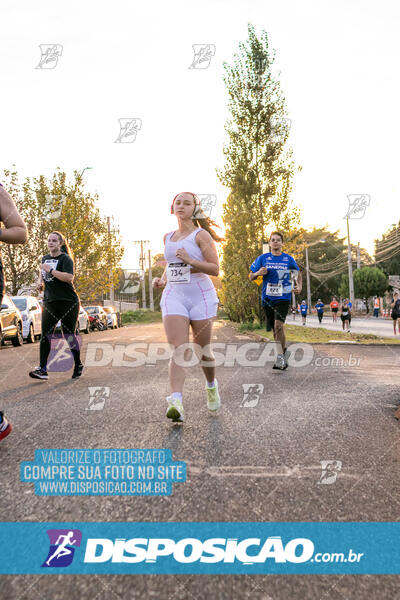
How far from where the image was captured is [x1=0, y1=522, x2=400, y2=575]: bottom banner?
181cm

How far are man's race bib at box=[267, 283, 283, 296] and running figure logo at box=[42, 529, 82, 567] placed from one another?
594cm

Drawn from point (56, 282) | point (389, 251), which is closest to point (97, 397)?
point (56, 282)

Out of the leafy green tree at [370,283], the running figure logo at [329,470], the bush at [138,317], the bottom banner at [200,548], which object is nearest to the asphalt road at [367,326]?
the running figure logo at [329,470]

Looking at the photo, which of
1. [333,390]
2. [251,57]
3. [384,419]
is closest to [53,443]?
[384,419]

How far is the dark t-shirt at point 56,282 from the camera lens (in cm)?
657

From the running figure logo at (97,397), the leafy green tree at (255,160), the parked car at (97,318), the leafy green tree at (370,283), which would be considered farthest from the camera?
the leafy green tree at (370,283)

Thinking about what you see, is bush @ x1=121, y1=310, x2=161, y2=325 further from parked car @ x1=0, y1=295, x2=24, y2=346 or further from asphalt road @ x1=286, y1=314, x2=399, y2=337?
parked car @ x1=0, y1=295, x2=24, y2=346

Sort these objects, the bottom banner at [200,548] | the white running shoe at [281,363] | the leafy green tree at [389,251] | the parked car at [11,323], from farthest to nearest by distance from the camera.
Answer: the leafy green tree at [389,251]
the parked car at [11,323]
the white running shoe at [281,363]
the bottom banner at [200,548]

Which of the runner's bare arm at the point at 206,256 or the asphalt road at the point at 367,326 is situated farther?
the asphalt road at the point at 367,326

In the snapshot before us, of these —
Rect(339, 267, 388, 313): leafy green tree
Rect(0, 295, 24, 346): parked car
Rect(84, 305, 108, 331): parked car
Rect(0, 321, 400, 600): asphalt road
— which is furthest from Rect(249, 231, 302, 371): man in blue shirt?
Rect(339, 267, 388, 313): leafy green tree

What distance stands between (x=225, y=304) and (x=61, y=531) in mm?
29481

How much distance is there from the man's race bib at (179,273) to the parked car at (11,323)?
35.6 feet

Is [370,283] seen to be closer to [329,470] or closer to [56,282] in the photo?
[56,282]

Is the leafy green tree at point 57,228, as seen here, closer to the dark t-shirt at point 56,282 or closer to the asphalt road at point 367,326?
the asphalt road at point 367,326
